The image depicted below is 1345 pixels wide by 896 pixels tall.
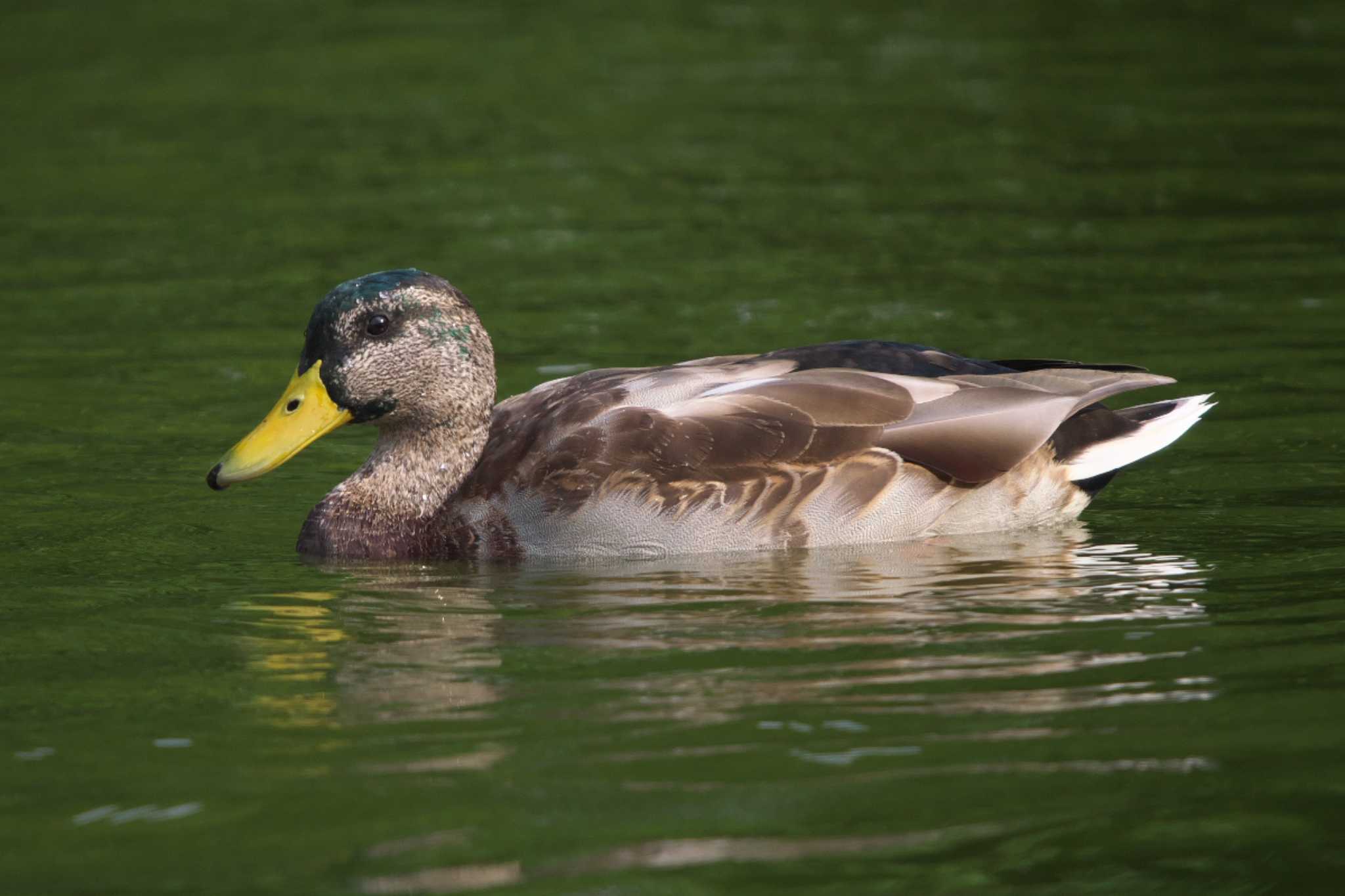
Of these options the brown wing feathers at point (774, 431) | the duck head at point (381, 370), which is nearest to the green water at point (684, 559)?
the brown wing feathers at point (774, 431)

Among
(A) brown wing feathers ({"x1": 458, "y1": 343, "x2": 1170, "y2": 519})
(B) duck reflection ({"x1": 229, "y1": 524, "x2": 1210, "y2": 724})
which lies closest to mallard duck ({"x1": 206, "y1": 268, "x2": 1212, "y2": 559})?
(A) brown wing feathers ({"x1": 458, "y1": 343, "x2": 1170, "y2": 519})

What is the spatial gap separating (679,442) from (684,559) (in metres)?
0.49

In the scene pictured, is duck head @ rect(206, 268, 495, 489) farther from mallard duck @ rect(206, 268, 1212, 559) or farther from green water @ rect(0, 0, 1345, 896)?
green water @ rect(0, 0, 1345, 896)

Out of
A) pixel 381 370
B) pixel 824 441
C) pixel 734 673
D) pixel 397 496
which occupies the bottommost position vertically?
pixel 734 673

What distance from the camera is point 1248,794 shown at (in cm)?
595

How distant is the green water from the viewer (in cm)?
584

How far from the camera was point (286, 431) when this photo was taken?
8891 mm

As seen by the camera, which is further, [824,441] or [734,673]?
[824,441]

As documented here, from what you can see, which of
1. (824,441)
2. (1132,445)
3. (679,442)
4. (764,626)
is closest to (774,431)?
(824,441)

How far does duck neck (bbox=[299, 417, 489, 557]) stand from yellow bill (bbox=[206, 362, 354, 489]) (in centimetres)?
33

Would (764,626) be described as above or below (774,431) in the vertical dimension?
below

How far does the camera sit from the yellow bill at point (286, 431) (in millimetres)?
8766

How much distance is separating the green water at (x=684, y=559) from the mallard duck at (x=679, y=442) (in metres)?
0.21

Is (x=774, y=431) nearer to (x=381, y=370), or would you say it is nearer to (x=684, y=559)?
(x=684, y=559)
